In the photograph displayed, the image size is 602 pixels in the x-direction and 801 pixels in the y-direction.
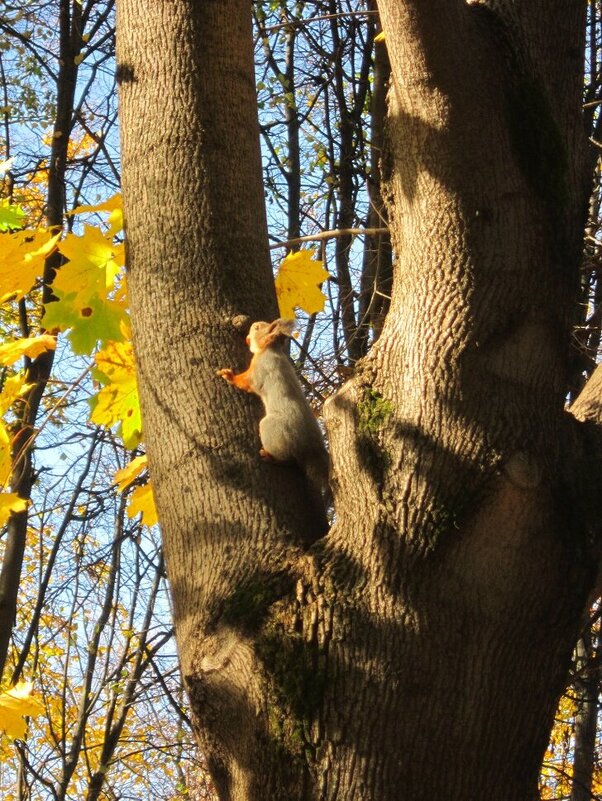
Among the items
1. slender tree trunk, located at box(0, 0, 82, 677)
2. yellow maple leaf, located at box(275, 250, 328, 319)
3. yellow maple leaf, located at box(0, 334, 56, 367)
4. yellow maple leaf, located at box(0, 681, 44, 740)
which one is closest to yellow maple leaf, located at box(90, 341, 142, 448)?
yellow maple leaf, located at box(0, 334, 56, 367)

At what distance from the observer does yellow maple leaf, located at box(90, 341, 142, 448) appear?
277 centimetres

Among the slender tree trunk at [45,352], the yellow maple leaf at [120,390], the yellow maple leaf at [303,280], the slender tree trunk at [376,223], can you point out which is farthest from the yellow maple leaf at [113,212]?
the slender tree trunk at [376,223]

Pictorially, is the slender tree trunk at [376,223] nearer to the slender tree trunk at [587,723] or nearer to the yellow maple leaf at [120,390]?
the yellow maple leaf at [120,390]

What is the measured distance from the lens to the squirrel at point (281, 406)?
2207 millimetres

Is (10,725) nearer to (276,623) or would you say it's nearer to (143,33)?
(276,623)

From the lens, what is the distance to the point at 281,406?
2602 millimetres

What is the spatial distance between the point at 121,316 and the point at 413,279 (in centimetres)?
107

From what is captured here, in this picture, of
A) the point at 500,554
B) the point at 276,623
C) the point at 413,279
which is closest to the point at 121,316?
the point at 413,279

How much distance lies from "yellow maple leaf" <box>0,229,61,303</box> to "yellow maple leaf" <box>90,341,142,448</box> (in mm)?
393

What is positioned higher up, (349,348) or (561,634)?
(349,348)

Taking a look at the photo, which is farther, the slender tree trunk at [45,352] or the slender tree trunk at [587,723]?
the slender tree trunk at [587,723]

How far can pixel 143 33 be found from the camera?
2.51 metres

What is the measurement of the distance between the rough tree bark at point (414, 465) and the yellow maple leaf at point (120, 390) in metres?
0.50

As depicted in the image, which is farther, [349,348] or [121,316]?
[349,348]
